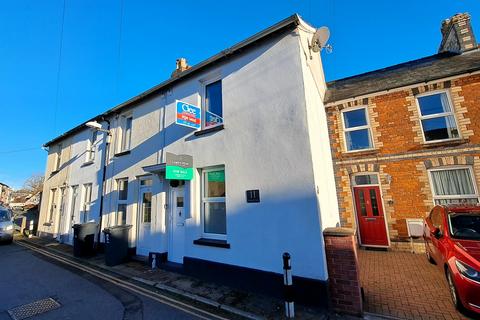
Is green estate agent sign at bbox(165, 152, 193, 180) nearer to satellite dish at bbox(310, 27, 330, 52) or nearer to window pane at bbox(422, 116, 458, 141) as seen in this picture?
satellite dish at bbox(310, 27, 330, 52)

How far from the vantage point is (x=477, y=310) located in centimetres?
337

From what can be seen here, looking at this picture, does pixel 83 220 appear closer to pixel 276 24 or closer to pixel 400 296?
pixel 276 24

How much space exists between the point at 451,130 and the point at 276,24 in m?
7.60

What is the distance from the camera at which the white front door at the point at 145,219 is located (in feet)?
24.7

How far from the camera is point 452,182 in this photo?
24.8ft

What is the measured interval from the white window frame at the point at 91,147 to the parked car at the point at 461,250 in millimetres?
13406

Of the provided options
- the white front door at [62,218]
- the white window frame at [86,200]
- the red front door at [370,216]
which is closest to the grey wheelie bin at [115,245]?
the white window frame at [86,200]

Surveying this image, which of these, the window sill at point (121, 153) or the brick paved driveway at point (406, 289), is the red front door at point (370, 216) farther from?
the window sill at point (121, 153)

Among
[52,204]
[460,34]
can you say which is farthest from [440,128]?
[52,204]

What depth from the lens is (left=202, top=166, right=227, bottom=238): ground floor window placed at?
19.1 ft

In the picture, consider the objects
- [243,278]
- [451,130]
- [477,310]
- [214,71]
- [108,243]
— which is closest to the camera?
[477,310]

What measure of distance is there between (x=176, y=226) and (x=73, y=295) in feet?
9.21

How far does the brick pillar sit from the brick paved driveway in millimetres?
448

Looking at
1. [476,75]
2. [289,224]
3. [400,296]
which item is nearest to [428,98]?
[476,75]
